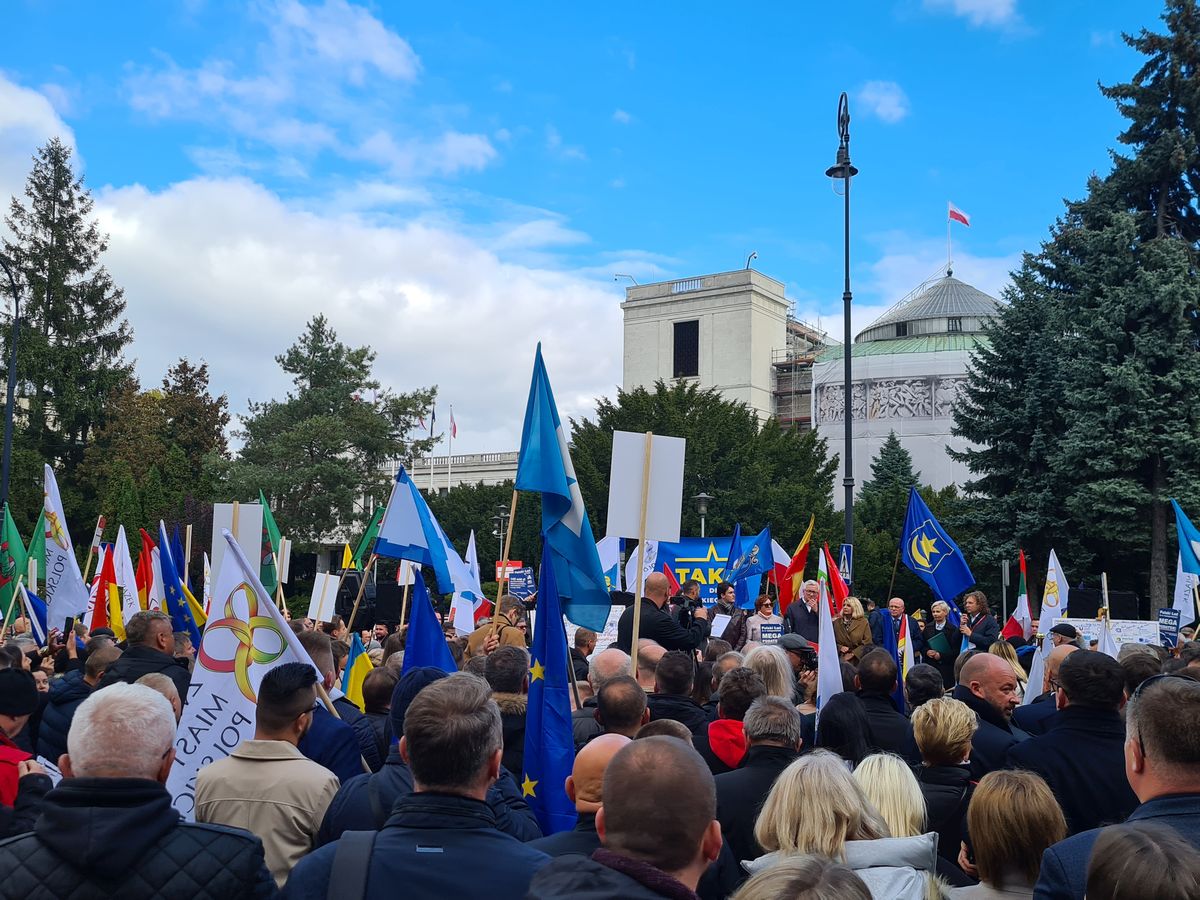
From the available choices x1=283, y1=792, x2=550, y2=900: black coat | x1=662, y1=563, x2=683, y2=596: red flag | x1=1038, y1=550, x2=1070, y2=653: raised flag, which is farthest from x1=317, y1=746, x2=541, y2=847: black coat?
x1=662, y1=563, x2=683, y2=596: red flag

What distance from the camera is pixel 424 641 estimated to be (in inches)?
265

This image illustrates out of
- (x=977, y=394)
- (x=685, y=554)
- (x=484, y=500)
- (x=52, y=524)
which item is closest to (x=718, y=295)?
(x=484, y=500)

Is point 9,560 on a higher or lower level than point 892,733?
higher

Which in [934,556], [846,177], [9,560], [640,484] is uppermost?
[846,177]

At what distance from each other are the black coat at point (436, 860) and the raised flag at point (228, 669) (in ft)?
6.95

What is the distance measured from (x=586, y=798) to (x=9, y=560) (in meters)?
14.7

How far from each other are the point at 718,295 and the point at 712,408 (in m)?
29.3

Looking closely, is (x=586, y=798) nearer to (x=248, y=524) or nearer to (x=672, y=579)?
(x=248, y=524)

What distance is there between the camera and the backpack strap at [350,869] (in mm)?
3201

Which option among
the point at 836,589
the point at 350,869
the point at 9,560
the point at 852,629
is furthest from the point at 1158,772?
the point at 9,560

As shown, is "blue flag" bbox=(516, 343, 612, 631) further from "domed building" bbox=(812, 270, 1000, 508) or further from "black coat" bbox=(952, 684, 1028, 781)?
"domed building" bbox=(812, 270, 1000, 508)

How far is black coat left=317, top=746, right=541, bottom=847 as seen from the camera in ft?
13.8

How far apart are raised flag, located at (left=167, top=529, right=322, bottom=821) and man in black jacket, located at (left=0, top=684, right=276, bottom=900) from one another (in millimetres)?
1995

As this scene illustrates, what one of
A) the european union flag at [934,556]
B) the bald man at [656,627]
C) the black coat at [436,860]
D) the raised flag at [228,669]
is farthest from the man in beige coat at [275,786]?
the european union flag at [934,556]
